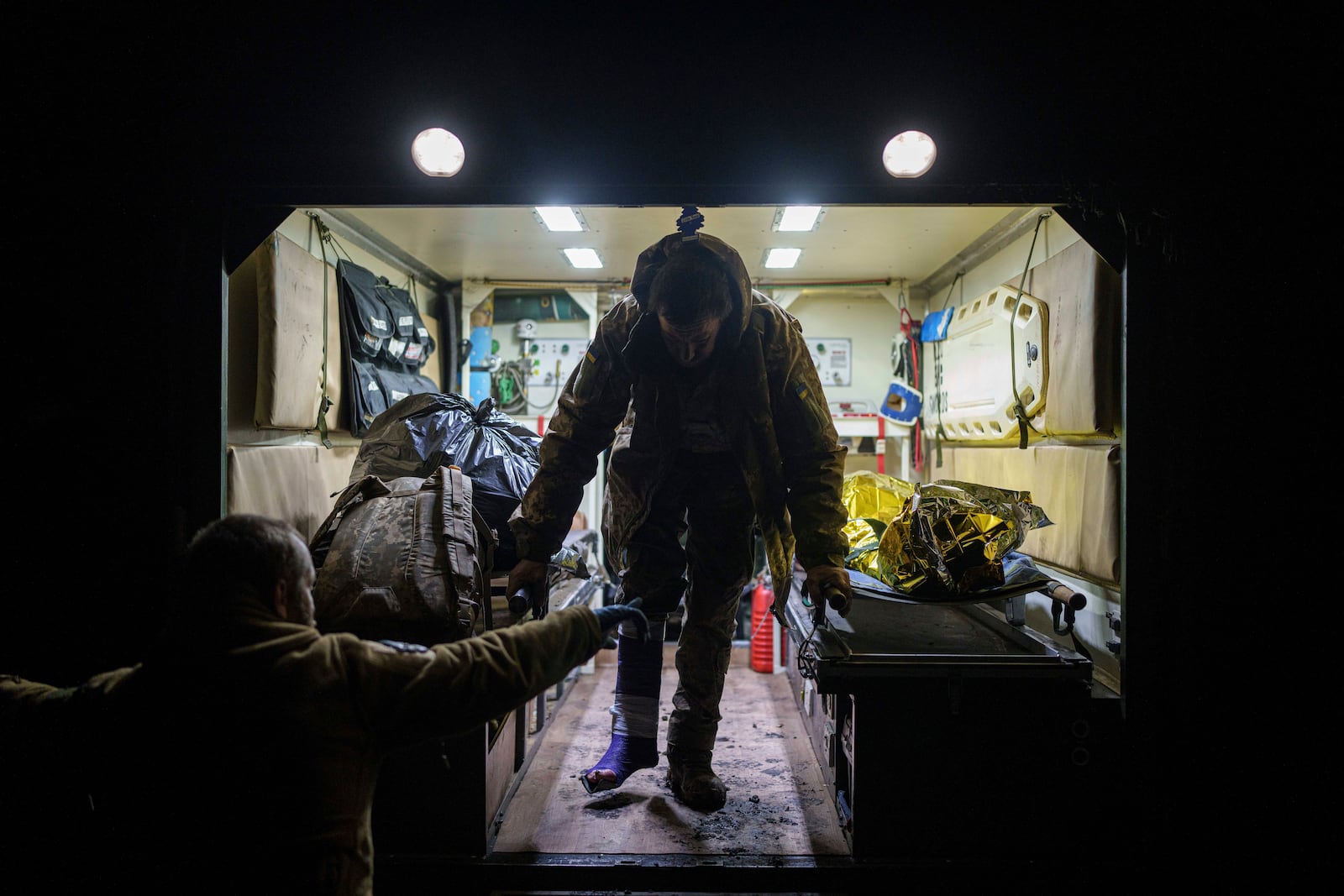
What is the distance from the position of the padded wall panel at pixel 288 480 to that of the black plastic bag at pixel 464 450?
24 cm

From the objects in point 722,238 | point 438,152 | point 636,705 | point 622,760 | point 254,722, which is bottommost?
point 622,760

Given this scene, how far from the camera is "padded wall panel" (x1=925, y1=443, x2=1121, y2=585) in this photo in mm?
2152

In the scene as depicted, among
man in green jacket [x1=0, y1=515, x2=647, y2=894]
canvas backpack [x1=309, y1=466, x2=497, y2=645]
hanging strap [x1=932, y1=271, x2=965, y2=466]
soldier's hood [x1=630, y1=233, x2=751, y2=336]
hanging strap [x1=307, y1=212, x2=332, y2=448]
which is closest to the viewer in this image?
man in green jacket [x1=0, y1=515, x2=647, y2=894]

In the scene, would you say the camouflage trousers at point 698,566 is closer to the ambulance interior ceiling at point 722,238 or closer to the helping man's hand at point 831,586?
the helping man's hand at point 831,586

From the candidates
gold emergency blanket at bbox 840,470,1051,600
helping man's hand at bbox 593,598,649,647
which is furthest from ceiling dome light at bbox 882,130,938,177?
helping man's hand at bbox 593,598,649,647

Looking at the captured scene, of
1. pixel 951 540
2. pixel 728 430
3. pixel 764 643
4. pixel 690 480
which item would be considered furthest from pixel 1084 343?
pixel 764 643

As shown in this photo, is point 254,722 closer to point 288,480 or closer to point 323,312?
point 288,480

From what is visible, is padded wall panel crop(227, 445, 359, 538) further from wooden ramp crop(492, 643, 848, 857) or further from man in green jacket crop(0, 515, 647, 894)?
wooden ramp crop(492, 643, 848, 857)

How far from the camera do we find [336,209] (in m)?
2.97

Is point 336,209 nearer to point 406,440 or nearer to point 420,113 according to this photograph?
point 406,440

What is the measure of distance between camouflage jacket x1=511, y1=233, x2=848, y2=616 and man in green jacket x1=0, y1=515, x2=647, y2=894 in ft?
2.71

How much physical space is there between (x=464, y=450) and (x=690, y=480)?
3.08 feet

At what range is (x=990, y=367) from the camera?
10.4 feet

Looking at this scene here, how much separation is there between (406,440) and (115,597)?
1.04 meters
